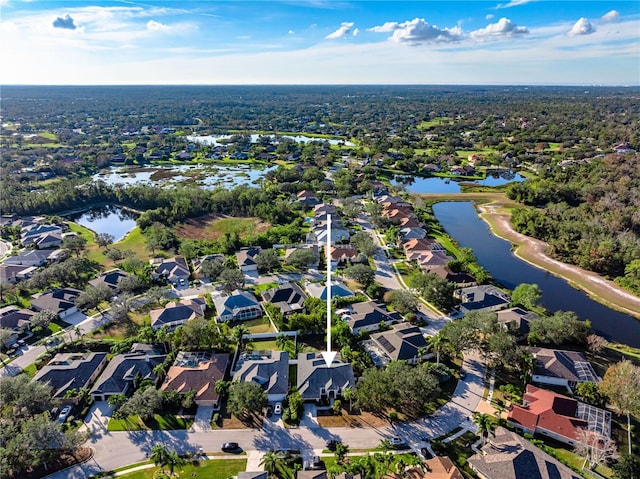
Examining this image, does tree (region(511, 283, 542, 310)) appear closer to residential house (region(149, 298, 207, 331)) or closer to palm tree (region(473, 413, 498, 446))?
palm tree (region(473, 413, 498, 446))

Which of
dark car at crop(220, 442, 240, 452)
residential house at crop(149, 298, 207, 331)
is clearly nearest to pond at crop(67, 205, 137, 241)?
residential house at crop(149, 298, 207, 331)

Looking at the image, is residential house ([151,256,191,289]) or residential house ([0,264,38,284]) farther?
residential house ([0,264,38,284])

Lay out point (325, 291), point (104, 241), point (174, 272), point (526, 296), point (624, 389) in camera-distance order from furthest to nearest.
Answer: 1. point (104, 241)
2. point (174, 272)
3. point (325, 291)
4. point (526, 296)
5. point (624, 389)

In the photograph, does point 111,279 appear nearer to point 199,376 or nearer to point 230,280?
point 230,280

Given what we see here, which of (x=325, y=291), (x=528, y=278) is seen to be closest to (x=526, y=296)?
(x=528, y=278)

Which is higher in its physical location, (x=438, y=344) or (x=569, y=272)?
(x=438, y=344)

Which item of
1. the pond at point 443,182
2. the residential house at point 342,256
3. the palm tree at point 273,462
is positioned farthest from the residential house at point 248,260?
the pond at point 443,182
